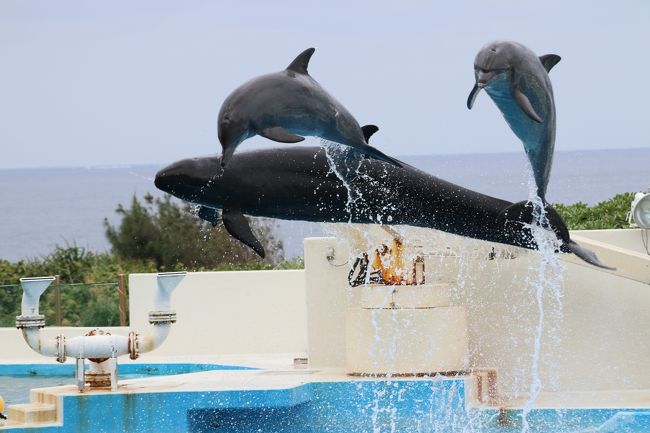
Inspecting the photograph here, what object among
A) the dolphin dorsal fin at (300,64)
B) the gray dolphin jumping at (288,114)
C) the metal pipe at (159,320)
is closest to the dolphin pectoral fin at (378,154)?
the gray dolphin jumping at (288,114)

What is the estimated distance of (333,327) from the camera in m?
12.8

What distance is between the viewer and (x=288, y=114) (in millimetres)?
7496

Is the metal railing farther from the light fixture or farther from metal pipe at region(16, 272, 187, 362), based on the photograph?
the light fixture

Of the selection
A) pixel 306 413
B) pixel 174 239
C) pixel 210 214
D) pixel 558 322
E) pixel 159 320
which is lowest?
pixel 306 413

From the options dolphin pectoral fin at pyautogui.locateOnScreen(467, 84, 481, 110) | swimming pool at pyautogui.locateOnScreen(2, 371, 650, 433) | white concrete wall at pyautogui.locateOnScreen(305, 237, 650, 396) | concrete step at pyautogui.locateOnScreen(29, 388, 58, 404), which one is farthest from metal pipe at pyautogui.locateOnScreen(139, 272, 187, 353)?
dolphin pectoral fin at pyautogui.locateOnScreen(467, 84, 481, 110)

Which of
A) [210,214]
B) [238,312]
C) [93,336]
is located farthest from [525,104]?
[238,312]

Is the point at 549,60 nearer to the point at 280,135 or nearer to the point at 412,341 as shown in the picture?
the point at 280,135

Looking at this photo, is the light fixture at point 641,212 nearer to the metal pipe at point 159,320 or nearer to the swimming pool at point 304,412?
the swimming pool at point 304,412

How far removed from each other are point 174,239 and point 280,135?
2000 cm

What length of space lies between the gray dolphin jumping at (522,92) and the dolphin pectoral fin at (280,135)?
1174 mm

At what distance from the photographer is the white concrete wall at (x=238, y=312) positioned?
1602cm

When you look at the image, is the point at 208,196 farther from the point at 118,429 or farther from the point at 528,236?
the point at 118,429

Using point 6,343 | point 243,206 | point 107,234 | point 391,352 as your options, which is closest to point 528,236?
point 243,206

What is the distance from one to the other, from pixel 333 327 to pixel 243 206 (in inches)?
185
